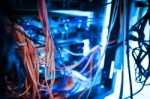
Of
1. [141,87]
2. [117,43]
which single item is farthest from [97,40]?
[141,87]

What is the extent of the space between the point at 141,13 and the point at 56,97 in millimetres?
840

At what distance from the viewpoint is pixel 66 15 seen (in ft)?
3.66

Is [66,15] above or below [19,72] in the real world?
above

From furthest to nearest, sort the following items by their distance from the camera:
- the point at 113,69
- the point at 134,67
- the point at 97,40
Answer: the point at 134,67 < the point at 113,69 < the point at 97,40

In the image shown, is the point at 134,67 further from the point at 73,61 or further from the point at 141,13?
the point at 73,61

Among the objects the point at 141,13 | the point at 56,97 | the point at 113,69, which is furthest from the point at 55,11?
the point at 141,13

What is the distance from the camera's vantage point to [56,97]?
1.15 m

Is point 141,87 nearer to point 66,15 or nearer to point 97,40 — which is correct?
point 97,40

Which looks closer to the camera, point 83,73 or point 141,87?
point 83,73

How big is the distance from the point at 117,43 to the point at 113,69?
18cm

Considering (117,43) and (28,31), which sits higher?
(28,31)

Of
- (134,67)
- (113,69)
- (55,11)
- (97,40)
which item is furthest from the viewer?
(134,67)

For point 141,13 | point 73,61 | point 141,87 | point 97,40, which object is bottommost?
point 141,87

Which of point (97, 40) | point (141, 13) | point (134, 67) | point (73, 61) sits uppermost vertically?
A: point (141, 13)
